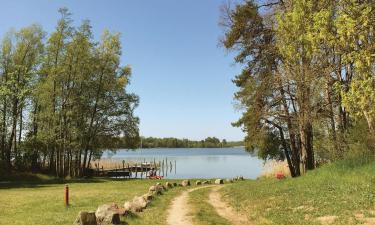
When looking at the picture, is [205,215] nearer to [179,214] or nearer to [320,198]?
[179,214]

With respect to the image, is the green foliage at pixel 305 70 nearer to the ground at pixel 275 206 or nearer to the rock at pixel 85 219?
the ground at pixel 275 206

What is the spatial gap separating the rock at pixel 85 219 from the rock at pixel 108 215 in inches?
35.6

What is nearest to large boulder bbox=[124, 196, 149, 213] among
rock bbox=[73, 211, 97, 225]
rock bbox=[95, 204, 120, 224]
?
rock bbox=[95, 204, 120, 224]

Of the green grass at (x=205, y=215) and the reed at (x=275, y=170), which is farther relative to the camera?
the reed at (x=275, y=170)

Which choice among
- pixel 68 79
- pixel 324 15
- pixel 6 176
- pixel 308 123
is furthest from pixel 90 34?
pixel 324 15

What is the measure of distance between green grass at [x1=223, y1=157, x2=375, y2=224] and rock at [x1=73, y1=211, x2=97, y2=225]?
18.9 ft

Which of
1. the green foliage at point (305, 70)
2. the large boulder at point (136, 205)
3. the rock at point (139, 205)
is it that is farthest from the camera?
the rock at point (139, 205)

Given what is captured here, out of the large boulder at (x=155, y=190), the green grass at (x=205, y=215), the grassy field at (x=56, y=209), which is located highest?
the large boulder at (x=155, y=190)

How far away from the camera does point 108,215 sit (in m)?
13.5

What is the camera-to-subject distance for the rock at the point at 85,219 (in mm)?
12266

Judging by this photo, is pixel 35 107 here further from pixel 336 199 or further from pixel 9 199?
pixel 336 199

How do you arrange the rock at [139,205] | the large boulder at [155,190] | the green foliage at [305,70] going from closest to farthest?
the green foliage at [305,70]
the rock at [139,205]
the large boulder at [155,190]

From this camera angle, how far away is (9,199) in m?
23.1

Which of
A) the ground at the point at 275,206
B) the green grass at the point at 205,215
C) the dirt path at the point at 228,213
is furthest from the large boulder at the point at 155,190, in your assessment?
the green grass at the point at 205,215
